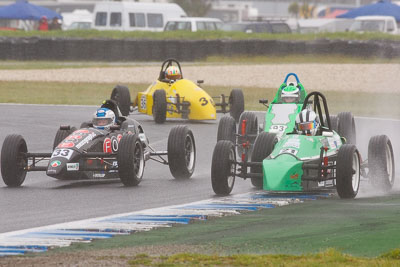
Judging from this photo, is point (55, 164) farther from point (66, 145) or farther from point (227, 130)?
point (227, 130)

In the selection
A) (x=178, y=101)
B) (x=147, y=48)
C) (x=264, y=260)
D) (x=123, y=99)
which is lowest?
(x=264, y=260)

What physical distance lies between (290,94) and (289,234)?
6.50m

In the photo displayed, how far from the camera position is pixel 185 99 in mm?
22156

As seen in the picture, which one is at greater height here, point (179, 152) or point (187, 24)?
point (187, 24)

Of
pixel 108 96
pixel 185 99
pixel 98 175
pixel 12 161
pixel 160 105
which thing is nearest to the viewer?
pixel 12 161

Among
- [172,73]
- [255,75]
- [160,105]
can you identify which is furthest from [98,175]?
[255,75]

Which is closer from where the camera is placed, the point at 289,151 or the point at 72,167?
the point at 289,151

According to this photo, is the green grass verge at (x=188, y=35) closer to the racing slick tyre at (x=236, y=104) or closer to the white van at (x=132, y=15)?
the white van at (x=132, y=15)

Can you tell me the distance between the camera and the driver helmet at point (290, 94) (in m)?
15.1

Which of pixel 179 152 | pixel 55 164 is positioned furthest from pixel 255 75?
pixel 55 164

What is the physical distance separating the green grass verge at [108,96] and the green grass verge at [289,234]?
1545 cm

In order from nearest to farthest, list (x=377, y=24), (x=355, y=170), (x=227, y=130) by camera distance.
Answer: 1. (x=355, y=170)
2. (x=227, y=130)
3. (x=377, y=24)

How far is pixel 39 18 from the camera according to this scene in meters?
53.3

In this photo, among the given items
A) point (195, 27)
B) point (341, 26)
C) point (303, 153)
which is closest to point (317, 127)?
point (303, 153)
